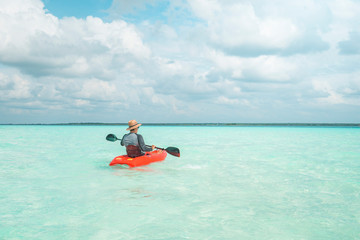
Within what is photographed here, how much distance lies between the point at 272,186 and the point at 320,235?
3.96 meters

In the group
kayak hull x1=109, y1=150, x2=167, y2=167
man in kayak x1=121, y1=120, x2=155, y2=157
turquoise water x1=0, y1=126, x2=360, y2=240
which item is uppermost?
man in kayak x1=121, y1=120, x2=155, y2=157

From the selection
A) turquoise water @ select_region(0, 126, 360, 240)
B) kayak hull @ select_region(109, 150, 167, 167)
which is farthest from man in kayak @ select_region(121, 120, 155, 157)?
turquoise water @ select_region(0, 126, 360, 240)

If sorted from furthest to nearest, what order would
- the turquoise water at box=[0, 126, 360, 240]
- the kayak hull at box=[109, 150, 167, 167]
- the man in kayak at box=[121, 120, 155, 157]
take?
the kayak hull at box=[109, 150, 167, 167] → the man in kayak at box=[121, 120, 155, 157] → the turquoise water at box=[0, 126, 360, 240]

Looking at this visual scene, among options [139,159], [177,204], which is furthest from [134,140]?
[177,204]

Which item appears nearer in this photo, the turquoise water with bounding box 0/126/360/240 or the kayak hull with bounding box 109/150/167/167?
the turquoise water with bounding box 0/126/360/240

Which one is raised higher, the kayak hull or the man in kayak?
the man in kayak

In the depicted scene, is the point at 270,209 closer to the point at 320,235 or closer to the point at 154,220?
the point at 320,235

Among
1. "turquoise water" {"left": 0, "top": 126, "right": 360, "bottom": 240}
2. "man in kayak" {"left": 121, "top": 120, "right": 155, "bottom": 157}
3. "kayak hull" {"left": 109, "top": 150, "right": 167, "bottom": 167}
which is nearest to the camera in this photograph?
"turquoise water" {"left": 0, "top": 126, "right": 360, "bottom": 240}

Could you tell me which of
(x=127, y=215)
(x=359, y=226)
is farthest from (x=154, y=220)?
(x=359, y=226)

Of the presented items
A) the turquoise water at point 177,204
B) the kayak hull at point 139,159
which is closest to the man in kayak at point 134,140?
the kayak hull at point 139,159

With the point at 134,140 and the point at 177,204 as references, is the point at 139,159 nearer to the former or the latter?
the point at 134,140

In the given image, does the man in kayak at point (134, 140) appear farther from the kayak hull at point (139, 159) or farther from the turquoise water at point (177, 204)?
the turquoise water at point (177, 204)

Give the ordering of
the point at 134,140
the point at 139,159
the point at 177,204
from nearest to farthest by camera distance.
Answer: the point at 177,204, the point at 134,140, the point at 139,159

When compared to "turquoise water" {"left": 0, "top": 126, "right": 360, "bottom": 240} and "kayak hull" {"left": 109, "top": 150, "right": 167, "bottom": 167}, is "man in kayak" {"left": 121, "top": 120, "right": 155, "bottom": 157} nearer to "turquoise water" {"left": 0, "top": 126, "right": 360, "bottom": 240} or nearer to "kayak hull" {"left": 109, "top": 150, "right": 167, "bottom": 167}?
"kayak hull" {"left": 109, "top": 150, "right": 167, "bottom": 167}
